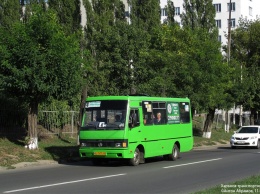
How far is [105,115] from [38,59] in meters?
3.67

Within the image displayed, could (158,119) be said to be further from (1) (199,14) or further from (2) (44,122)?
(1) (199,14)

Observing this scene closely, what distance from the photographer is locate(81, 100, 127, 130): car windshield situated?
17.8 m

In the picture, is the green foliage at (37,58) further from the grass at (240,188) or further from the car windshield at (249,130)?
the car windshield at (249,130)

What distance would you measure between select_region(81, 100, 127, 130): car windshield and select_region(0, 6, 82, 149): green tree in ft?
7.75

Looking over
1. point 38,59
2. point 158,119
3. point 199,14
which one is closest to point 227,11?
point 199,14

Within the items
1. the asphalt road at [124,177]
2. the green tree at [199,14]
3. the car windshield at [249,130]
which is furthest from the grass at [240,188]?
the green tree at [199,14]

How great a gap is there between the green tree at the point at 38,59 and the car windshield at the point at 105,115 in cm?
236

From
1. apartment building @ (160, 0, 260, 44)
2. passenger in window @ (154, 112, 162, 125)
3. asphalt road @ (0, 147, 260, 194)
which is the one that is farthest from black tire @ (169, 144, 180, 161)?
apartment building @ (160, 0, 260, 44)

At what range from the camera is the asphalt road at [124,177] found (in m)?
12.2

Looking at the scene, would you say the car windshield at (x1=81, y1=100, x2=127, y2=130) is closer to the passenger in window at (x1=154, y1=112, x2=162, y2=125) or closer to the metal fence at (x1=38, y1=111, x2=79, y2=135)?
the passenger in window at (x1=154, y1=112, x2=162, y2=125)

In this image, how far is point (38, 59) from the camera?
63.3 feet

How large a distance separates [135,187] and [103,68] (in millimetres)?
16209

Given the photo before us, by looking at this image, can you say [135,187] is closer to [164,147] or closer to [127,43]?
[164,147]

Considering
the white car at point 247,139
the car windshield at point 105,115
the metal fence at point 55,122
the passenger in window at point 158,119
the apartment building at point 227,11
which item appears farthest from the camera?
the apartment building at point 227,11
